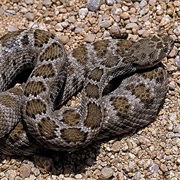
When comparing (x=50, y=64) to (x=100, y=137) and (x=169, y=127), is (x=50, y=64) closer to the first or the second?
(x=100, y=137)

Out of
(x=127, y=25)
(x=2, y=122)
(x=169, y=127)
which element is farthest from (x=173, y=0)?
(x=2, y=122)

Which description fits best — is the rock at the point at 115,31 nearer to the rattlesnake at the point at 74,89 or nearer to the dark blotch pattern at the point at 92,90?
the rattlesnake at the point at 74,89

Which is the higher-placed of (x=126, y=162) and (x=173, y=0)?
(x=173, y=0)

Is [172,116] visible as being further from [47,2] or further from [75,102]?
[47,2]

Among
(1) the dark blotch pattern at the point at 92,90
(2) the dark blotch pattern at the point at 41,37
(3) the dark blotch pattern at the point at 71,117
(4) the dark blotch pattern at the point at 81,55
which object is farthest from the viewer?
(4) the dark blotch pattern at the point at 81,55

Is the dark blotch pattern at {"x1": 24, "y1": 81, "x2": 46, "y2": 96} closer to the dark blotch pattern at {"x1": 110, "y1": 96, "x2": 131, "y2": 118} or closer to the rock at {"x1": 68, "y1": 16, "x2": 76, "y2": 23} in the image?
the dark blotch pattern at {"x1": 110, "y1": 96, "x2": 131, "y2": 118}

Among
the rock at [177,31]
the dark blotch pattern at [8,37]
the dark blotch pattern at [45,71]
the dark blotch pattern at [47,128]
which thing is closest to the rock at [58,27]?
the dark blotch pattern at [8,37]

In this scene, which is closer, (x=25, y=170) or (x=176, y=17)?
(x=25, y=170)
